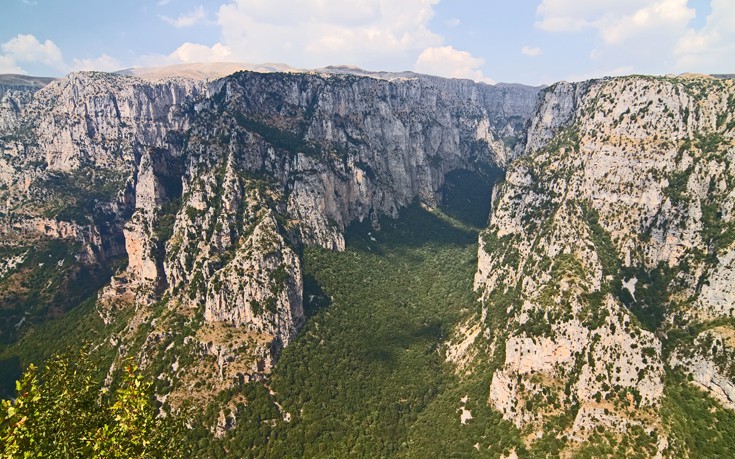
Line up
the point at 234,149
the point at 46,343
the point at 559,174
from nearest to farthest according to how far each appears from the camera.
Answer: the point at 46,343 < the point at 559,174 < the point at 234,149

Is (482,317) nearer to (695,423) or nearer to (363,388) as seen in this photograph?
(363,388)

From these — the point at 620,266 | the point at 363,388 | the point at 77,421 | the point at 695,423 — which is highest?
the point at 77,421

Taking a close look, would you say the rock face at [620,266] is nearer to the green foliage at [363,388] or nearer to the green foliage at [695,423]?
the green foliage at [695,423]

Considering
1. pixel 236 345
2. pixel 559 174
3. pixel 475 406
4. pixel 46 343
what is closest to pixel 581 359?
pixel 475 406

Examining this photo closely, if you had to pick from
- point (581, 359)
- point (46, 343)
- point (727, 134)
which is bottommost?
point (46, 343)

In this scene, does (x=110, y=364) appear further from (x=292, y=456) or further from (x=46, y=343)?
(x=292, y=456)

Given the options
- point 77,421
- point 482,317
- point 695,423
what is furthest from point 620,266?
point 77,421
